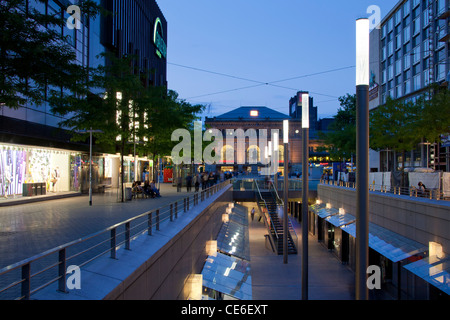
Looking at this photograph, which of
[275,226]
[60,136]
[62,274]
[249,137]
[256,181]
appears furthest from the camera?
[249,137]

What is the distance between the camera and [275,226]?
Result: 101 ft

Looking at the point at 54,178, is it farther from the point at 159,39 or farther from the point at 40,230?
the point at 159,39

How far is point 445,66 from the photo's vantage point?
134 feet

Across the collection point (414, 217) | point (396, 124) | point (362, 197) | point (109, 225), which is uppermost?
point (396, 124)

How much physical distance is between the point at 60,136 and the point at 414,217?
68.6ft

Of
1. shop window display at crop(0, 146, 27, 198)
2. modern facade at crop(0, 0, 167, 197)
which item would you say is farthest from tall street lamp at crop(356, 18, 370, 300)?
shop window display at crop(0, 146, 27, 198)

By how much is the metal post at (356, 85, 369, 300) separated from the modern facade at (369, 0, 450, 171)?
111 feet

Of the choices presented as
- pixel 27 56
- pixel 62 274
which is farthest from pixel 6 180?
pixel 62 274

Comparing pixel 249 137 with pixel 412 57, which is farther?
pixel 249 137

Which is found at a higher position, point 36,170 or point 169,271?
point 36,170

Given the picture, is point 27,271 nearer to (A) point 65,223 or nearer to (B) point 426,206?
(A) point 65,223

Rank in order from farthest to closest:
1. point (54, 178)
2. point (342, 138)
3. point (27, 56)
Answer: point (342, 138)
point (54, 178)
point (27, 56)
